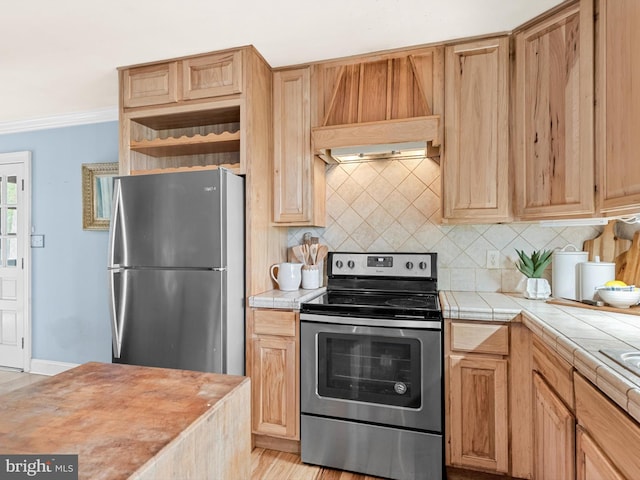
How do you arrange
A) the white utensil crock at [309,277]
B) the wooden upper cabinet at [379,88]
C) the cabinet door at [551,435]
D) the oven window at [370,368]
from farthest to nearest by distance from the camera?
1. the white utensil crock at [309,277]
2. the wooden upper cabinet at [379,88]
3. the oven window at [370,368]
4. the cabinet door at [551,435]

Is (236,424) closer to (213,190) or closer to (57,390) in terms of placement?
(57,390)

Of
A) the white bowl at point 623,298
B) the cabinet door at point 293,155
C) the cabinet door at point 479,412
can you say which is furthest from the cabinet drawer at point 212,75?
the white bowl at point 623,298

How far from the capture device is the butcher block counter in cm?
60

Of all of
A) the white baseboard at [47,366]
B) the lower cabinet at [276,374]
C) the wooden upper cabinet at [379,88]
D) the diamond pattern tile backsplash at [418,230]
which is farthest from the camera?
the white baseboard at [47,366]

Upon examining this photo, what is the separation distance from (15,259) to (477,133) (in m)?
4.29

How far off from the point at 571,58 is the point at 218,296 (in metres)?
2.13

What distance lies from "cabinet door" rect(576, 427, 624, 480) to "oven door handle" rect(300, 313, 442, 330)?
759 millimetres

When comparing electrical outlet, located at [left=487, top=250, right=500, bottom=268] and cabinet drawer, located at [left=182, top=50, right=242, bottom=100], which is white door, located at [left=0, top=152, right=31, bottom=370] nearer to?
cabinet drawer, located at [left=182, top=50, right=242, bottom=100]

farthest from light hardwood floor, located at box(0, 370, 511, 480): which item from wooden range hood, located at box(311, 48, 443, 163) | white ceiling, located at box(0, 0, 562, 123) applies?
white ceiling, located at box(0, 0, 562, 123)

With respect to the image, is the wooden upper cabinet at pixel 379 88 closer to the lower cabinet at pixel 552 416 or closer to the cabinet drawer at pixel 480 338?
the cabinet drawer at pixel 480 338

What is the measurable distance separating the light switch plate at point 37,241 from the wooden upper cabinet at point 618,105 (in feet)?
14.4

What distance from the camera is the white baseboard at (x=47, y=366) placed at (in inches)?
135

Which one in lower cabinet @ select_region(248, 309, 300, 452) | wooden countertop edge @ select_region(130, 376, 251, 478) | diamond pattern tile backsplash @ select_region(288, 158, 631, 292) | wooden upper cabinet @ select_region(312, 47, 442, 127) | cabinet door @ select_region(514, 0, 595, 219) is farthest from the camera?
diamond pattern tile backsplash @ select_region(288, 158, 631, 292)

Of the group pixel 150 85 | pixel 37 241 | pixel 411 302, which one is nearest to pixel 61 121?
pixel 37 241
